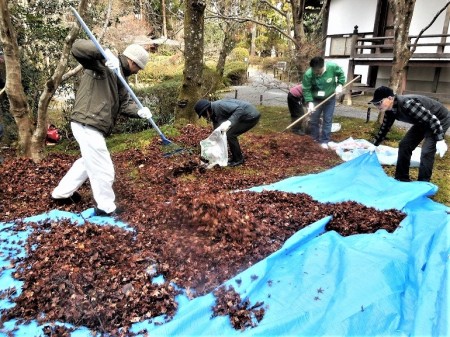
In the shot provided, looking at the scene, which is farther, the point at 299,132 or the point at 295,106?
the point at 295,106

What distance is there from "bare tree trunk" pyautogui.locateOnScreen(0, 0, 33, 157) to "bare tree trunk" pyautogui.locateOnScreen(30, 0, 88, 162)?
0.15m

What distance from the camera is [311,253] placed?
8.56ft

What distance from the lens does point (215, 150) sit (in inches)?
192

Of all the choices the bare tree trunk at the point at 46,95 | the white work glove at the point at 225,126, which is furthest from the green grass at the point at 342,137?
the white work glove at the point at 225,126

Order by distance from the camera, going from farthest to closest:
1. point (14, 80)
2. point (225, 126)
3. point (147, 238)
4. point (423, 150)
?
1. point (225, 126)
2. point (14, 80)
3. point (423, 150)
4. point (147, 238)

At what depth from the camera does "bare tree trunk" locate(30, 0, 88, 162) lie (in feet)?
15.0

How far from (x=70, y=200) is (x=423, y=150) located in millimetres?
3927

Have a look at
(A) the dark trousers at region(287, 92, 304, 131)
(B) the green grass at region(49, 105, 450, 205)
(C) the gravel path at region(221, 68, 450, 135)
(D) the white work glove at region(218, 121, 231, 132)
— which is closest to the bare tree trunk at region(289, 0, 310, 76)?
(A) the dark trousers at region(287, 92, 304, 131)

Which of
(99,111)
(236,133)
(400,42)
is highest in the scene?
(400,42)

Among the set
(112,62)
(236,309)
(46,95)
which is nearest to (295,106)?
Result: (46,95)

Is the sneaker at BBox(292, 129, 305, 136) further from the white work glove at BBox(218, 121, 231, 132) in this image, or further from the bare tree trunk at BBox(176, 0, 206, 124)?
the white work glove at BBox(218, 121, 231, 132)

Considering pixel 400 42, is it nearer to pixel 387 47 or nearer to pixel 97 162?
pixel 387 47

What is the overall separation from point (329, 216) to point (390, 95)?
1687 millimetres

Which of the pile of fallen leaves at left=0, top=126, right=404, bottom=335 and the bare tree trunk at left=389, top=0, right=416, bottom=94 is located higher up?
the bare tree trunk at left=389, top=0, right=416, bottom=94
